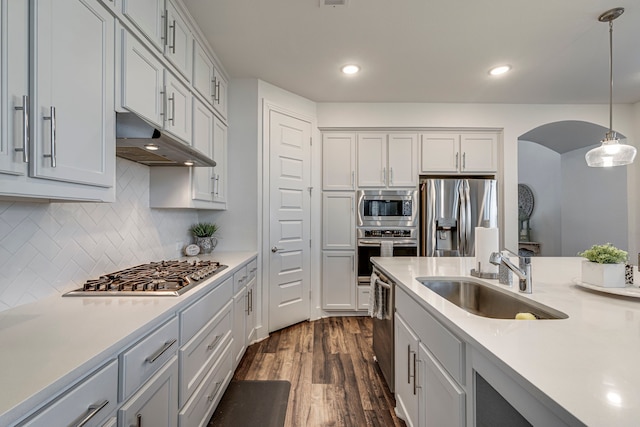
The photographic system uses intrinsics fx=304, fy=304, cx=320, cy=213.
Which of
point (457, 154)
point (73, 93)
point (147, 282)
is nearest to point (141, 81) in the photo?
point (73, 93)

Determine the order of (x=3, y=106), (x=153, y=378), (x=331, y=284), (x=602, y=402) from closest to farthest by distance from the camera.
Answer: (x=602, y=402)
(x=3, y=106)
(x=153, y=378)
(x=331, y=284)

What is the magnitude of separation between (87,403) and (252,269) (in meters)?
2.02

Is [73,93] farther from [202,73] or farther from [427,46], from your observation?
[427,46]

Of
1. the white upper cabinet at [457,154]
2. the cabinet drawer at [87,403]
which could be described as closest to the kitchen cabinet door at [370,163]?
the white upper cabinet at [457,154]

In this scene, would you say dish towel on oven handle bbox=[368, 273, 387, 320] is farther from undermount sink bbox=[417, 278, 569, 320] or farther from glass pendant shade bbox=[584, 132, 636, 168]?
glass pendant shade bbox=[584, 132, 636, 168]

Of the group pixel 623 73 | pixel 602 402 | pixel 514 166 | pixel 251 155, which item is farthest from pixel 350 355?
pixel 623 73

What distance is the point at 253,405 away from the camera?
6.50 feet

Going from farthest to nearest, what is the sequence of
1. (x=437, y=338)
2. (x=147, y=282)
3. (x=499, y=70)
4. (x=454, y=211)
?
(x=454, y=211)
(x=499, y=70)
(x=147, y=282)
(x=437, y=338)

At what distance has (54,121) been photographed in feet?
3.21

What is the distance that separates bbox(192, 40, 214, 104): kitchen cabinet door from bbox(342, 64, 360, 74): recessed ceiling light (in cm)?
120

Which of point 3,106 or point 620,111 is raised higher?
point 620,111

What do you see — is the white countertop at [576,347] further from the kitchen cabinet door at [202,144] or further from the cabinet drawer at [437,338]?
the kitchen cabinet door at [202,144]

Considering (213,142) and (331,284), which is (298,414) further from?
(213,142)

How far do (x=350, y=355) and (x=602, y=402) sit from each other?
92.0 inches
